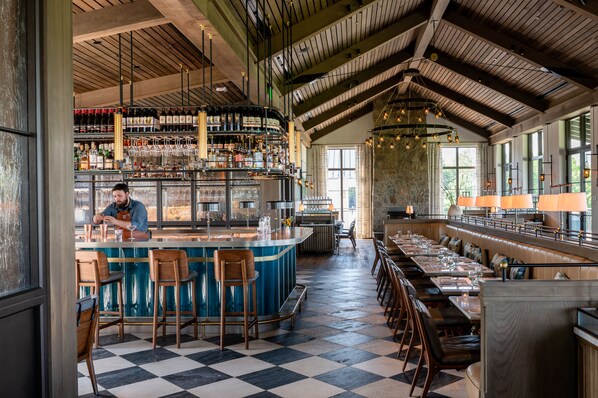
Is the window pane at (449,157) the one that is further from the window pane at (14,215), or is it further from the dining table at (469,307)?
the window pane at (14,215)

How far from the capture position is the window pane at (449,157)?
20.6 meters

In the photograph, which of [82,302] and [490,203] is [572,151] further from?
[82,302]

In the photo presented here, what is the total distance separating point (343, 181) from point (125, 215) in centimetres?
1483

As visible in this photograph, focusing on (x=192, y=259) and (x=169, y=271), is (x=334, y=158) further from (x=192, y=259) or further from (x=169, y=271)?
(x=169, y=271)

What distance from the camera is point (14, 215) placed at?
241 cm

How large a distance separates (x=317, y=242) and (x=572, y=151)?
703 cm

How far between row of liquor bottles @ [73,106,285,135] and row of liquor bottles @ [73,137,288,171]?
0.28 m

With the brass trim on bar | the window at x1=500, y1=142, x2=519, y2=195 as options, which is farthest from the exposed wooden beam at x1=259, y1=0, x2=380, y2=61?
the window at x1=500, y1=142, x2=519, y2=195

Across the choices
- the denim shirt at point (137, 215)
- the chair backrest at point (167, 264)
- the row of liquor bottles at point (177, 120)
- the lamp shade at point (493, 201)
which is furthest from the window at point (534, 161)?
the chair backrest at point (167, 264)

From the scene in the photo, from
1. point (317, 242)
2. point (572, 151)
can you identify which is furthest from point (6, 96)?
point (572, 151)

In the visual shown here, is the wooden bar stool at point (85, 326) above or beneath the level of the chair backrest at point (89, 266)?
beneath

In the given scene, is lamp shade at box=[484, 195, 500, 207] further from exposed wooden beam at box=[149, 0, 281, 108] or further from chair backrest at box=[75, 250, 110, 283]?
chair backrest at box=[75, 250, 110, 283]

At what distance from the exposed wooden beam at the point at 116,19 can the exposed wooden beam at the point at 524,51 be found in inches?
300

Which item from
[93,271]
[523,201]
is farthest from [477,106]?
[93,271]
